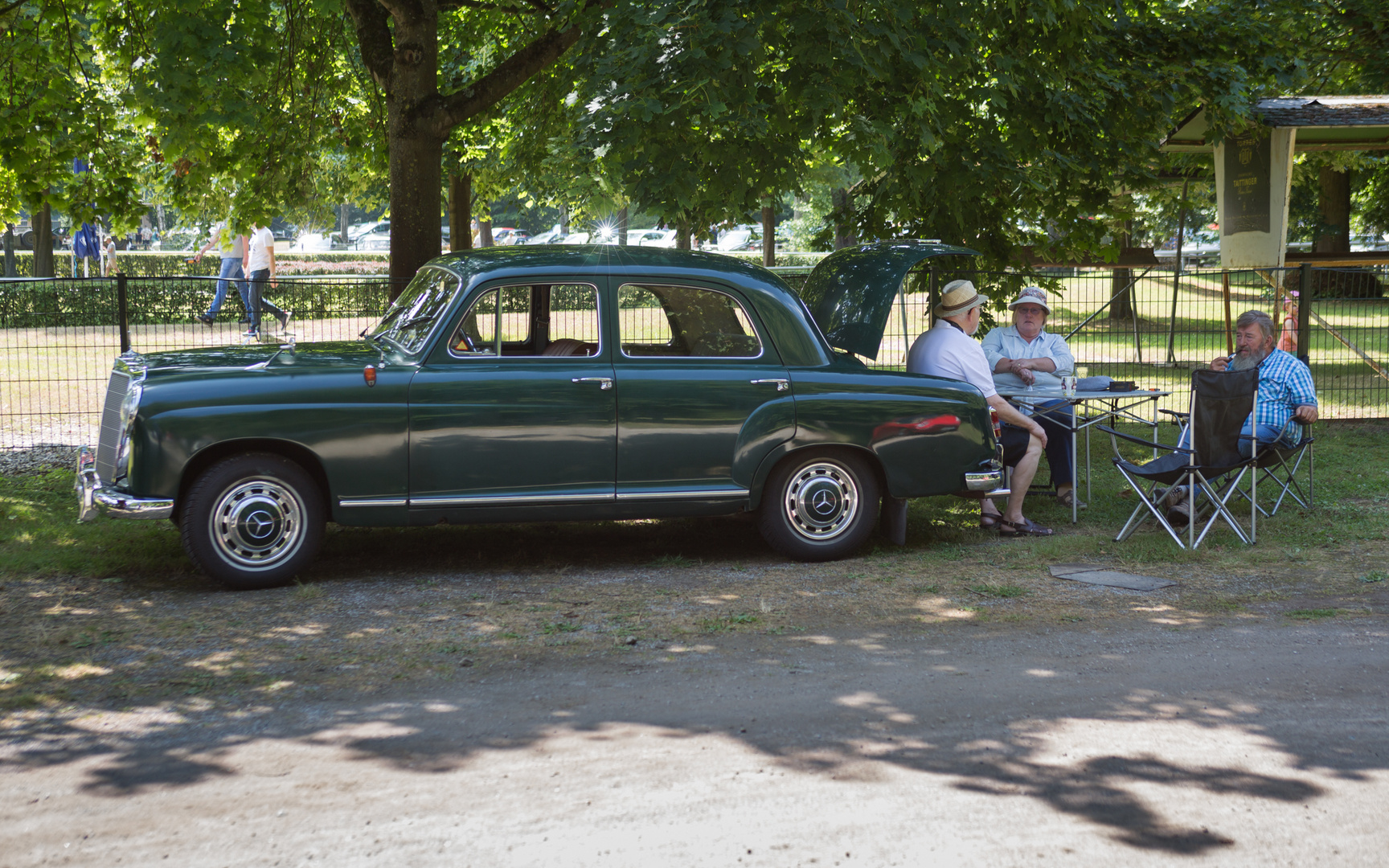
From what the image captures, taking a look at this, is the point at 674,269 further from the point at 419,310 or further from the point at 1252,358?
the point at 1252,358

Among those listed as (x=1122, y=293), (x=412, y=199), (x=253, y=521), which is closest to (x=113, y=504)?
(x=253, y=521)

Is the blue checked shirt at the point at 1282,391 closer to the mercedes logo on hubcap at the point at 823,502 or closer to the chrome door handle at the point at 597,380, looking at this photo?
the mercedes logo on hubcap at the point at 823,502

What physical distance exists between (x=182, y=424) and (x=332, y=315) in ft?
18.1

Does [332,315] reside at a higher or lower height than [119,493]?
higher

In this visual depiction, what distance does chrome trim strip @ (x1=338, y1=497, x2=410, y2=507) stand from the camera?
6.71 m

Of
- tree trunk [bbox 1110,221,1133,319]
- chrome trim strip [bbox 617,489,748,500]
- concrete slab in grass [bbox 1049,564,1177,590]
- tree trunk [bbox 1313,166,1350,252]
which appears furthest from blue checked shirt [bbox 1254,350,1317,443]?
tree trunk [bbox 1313,166,1350,252]

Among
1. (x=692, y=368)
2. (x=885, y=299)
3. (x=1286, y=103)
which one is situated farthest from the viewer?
(x=1286, y=103)

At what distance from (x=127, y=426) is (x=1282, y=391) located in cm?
700

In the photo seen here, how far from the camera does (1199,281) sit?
17438mm

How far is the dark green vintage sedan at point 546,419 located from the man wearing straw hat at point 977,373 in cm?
38

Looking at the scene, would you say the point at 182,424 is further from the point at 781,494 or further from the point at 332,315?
the point at 332,315

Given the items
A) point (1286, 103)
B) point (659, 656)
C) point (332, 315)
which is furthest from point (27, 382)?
point (1286, 103)

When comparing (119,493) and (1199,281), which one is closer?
(119,493)

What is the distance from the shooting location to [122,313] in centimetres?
1143
